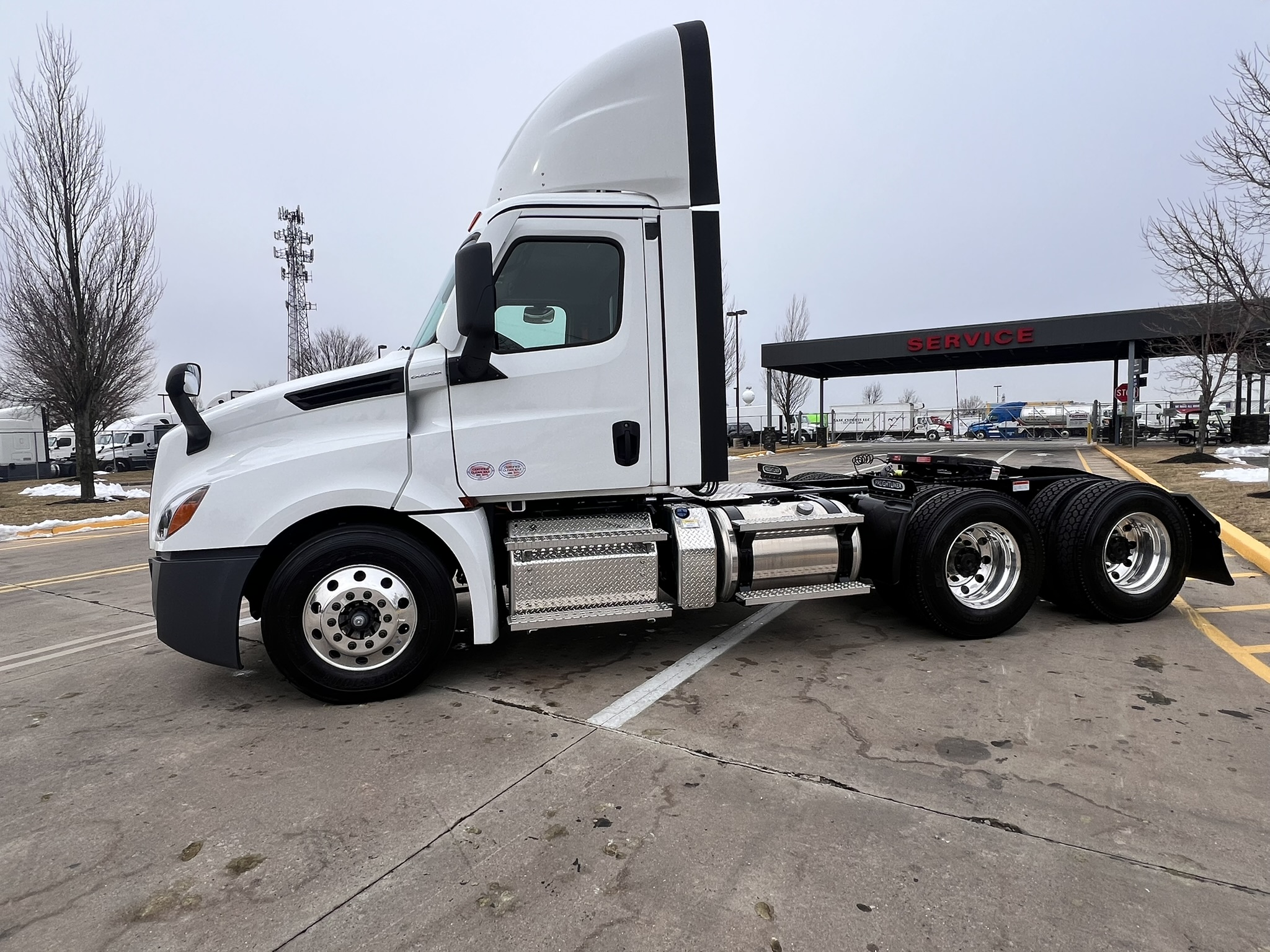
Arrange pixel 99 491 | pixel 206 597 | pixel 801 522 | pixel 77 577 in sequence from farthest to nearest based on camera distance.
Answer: pixel 99 491 < pixel 77 577 < pixel 801 522 < pixel 206 597

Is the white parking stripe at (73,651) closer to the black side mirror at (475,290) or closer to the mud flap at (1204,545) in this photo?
the black side mirror at (475,290)

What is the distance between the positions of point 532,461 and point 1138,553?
4631 mm

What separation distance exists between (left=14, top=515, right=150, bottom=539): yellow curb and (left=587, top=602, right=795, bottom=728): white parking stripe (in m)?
11.6

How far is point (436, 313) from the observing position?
4305mm

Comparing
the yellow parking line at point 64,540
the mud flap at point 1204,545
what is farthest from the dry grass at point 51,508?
the mud flap at point 1204,545

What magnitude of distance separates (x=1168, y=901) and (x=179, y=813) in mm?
3545

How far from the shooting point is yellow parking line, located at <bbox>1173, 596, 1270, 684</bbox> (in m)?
4.27

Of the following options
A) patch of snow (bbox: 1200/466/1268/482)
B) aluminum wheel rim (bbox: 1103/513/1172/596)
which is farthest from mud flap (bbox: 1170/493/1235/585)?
patch of snow (bbox: 1200/466/1268/482)

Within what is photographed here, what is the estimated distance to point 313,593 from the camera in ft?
12.7

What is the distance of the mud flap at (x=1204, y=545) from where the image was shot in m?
5.43

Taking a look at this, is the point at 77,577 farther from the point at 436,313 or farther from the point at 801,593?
the point at 801,593

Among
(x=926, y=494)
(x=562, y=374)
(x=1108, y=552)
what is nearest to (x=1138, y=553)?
(x=1108, y=552)

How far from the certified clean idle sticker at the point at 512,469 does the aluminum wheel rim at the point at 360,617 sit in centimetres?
82

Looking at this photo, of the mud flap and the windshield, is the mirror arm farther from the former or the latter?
the mud flap
